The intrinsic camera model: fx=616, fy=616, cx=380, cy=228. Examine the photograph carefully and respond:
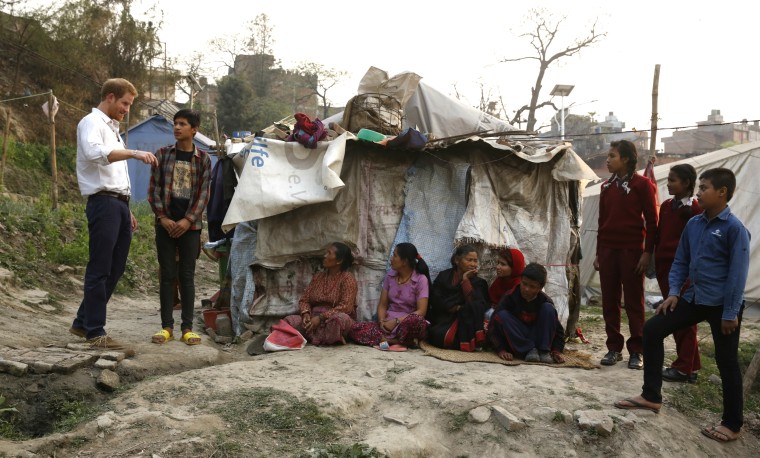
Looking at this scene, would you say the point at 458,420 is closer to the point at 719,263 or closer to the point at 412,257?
the point at 719,263

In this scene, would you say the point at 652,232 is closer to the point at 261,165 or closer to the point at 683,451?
the point at 683,451

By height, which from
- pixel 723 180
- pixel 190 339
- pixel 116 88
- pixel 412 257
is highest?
pixel 116 88

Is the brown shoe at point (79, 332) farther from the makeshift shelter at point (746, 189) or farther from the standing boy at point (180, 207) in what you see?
the makeshift shelter at point (746, 189)

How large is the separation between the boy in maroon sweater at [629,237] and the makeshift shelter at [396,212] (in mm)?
864

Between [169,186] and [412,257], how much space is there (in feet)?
6.33

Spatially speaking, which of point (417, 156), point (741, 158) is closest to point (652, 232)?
point (417, 156)

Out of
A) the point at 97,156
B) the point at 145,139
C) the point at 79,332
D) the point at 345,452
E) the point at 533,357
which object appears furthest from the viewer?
the point at 145,139

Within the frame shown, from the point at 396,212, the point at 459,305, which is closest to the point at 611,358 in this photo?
the point at 459,305

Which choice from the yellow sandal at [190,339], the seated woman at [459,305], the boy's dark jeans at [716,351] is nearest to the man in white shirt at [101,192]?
the yellow sandal at [190,339]

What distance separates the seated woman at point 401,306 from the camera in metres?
4.73

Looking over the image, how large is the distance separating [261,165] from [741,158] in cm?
733

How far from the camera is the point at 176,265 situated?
4.45 metres

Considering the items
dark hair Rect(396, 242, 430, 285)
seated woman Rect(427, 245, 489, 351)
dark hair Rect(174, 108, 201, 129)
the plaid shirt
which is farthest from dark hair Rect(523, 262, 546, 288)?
dark hair Rect(174, 108, 201, 129)

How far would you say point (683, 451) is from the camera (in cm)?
311
